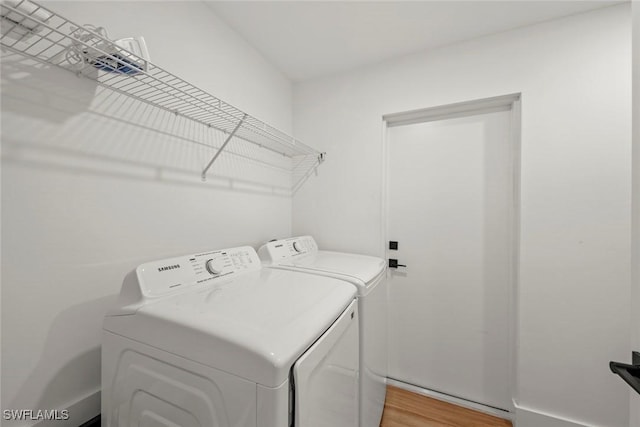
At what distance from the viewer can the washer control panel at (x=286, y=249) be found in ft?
5.27

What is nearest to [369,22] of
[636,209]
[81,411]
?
[636,209]

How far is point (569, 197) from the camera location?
153cm

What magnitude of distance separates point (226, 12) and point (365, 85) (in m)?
1.13

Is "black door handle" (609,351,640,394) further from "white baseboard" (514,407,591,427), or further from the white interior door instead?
"white baseboard" (514,407,591,427)

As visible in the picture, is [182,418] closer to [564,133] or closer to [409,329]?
[409,329]

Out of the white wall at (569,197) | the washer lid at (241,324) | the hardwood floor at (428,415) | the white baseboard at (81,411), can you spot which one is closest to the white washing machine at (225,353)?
the washer lid at (241,324)

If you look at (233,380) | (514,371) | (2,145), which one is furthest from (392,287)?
(2,145)

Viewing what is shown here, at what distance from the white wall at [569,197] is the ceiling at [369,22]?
0.37 feet

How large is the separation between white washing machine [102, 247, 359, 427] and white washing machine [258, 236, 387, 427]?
0.13 meters

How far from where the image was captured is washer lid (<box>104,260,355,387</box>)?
2.07ft

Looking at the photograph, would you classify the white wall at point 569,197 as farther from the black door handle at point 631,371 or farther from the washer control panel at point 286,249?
the washer control panel at point 286,249

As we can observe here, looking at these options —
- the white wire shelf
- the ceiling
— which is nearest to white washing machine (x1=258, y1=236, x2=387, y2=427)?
the white wire shelf

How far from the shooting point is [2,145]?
77cm

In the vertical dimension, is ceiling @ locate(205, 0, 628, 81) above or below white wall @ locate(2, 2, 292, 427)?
above
